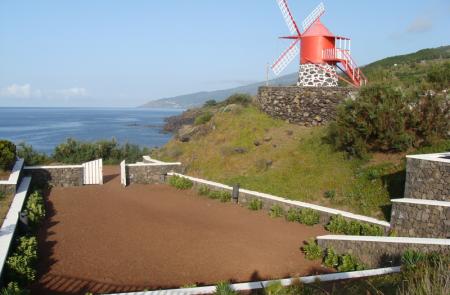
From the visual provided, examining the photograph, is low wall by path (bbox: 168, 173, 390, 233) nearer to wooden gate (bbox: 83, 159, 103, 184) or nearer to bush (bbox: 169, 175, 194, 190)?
bush (bbox: 169, 175, 194, 190)

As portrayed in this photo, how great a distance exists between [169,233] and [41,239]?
299 centimetres

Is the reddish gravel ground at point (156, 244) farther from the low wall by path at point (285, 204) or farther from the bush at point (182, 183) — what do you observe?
the bush at point (182, 183)

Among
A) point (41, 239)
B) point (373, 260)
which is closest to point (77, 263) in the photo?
point (41, 239)

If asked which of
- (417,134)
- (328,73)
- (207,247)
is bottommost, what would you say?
(207,247)

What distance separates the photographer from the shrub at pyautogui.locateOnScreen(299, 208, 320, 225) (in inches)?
441

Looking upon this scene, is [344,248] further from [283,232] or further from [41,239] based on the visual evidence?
[41,239]

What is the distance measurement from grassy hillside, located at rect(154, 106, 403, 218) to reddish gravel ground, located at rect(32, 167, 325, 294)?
4.98 ft

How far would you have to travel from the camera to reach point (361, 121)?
13.4 metres

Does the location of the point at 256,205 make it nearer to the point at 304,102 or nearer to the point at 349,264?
the point at 349,264

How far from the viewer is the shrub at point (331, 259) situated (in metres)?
8.83

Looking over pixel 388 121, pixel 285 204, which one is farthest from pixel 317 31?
pixel 285 204

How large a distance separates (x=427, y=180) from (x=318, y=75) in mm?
9827

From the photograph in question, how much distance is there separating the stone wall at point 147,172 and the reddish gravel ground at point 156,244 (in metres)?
2.18

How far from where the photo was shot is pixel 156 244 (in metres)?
10.0
